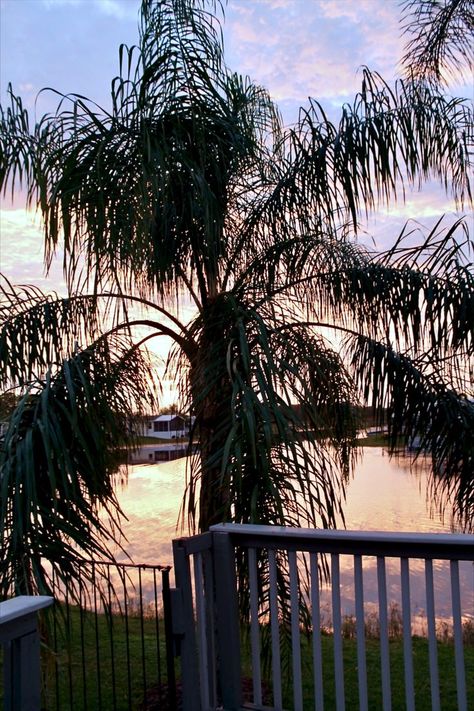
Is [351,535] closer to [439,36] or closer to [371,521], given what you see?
[439,36]

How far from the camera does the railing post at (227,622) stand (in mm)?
2791

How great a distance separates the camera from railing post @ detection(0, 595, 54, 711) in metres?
1.76

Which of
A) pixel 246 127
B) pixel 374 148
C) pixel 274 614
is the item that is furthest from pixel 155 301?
pixel 274 614

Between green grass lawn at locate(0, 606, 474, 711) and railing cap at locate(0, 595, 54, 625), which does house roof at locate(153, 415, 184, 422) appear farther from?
railing cap at locate(0, 595, 54, 625)

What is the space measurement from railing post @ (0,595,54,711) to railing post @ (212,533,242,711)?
1063 millimetres

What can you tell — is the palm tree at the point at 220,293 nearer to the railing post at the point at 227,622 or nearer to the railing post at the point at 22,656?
the railing post at the point at 227,622

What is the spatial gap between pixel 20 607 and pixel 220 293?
8.67 ft

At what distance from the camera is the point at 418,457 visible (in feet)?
13.7

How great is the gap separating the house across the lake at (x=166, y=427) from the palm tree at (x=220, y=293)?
0.48ft

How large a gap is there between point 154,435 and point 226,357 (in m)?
1.77

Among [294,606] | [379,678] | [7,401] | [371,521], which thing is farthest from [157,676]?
[294,606]

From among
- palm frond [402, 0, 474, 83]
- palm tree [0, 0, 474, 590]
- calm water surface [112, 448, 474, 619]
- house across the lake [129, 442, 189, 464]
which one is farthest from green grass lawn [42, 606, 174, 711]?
palm frond [402, 0, 474, 83]

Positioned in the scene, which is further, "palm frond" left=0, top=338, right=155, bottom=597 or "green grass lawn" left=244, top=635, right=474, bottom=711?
"green grass lawn" left=244, top=635, right=474, bottom=711

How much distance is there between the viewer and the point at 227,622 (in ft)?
9.18
